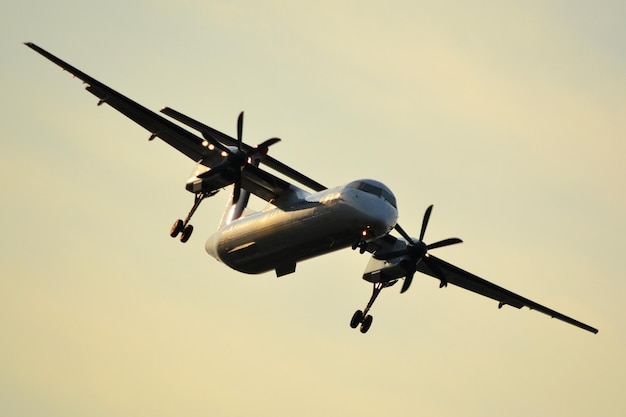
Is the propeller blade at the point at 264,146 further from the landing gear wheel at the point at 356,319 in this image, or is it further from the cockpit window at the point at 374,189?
the landing gear wheel at the point at 356,319

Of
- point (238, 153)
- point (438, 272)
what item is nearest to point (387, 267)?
point (438, 272)

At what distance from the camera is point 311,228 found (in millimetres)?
42969

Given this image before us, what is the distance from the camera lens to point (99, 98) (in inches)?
1791

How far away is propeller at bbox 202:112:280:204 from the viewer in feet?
146

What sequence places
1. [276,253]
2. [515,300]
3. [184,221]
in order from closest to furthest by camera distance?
[276,253] → [184,221] → [515,300]

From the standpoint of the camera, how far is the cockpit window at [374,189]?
4269 centimetres

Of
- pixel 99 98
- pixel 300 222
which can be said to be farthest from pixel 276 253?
pixel 99 98

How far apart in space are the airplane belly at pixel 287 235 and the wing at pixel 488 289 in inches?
380

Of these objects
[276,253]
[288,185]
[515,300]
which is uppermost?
[515,300]

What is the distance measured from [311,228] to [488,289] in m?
13.7

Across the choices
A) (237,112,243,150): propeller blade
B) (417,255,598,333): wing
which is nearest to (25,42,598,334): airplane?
(237,112,243,150): propeller blade

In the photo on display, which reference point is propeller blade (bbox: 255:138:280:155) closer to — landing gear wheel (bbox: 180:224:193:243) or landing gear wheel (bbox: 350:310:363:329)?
landing gear wheel (bbox: 180:224:193:243)

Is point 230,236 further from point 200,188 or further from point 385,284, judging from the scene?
point 385,284

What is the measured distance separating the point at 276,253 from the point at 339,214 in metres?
3.99
